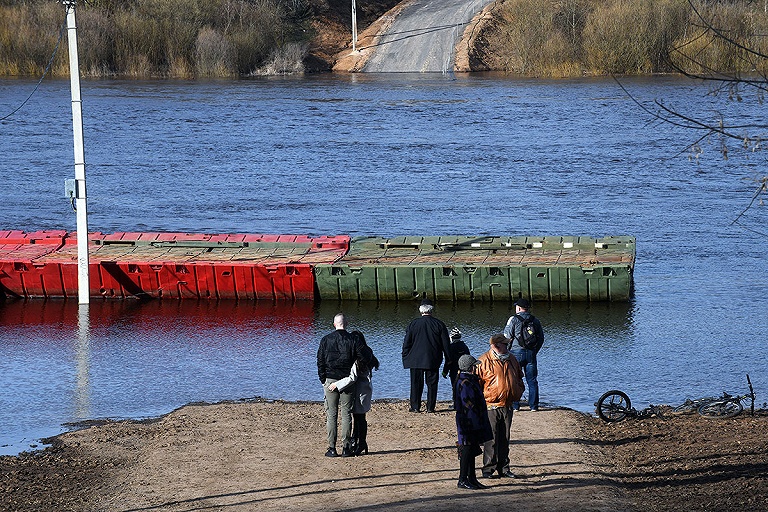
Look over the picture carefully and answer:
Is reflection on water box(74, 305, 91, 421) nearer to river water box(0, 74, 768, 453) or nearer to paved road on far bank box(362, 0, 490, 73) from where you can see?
river water box(0, 74, 768, 453)

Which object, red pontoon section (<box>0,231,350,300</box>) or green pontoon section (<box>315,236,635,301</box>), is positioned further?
red pontoon section (<box>0,231,350,300</box>)

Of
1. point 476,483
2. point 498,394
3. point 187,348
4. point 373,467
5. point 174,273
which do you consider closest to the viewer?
point 476,483

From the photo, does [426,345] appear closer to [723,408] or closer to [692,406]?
[692,406]

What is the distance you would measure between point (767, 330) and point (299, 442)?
1309 centimetres

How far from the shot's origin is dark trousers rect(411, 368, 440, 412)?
15047 millimetres

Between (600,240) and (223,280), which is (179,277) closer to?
(223,280)

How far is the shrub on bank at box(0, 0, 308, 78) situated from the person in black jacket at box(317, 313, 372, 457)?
7103 centimetres

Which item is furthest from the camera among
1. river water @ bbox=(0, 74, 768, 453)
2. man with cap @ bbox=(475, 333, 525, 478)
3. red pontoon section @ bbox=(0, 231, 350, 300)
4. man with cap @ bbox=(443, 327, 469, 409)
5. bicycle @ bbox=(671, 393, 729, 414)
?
red pontoon section @ bbox=(0, 231, 350, 300)

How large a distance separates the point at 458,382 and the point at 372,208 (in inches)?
1057

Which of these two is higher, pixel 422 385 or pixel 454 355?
pixel 454 355

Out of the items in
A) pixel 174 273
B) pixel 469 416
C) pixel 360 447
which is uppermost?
pixel 469 416

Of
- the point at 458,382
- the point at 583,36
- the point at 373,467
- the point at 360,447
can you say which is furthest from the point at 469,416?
the point at 583,36

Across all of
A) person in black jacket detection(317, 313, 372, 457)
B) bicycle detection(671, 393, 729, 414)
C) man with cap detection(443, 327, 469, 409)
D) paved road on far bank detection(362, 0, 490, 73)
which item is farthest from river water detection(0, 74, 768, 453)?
paved road on far bank detection(362, 0, 490, 73)

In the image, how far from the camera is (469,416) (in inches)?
451
